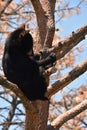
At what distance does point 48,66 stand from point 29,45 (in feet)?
0.94

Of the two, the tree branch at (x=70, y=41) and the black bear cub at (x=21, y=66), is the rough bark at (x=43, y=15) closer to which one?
the tree branch at (x=70, y=41)

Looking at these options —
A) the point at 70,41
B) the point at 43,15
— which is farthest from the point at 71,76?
the point at 43,15

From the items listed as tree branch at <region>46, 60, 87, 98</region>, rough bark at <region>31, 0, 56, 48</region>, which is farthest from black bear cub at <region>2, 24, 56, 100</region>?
rough bark at <region>31, 0, 56, 48</region>

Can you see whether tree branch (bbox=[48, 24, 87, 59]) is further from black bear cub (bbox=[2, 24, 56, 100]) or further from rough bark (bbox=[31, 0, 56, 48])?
rough bark (bbox=[31, 0, 56, 48])

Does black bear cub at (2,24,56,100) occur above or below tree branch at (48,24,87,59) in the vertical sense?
below

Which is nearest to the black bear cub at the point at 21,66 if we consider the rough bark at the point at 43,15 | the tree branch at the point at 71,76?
the tree branch at the point at 71,76

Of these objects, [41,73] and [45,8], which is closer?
[41,73]

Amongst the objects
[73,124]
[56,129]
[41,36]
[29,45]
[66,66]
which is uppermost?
[29,45]

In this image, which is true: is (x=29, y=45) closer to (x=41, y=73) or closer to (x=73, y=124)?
(x=41, y=73)

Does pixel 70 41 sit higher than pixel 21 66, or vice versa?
pixel 70 41

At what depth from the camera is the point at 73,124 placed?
6484mm

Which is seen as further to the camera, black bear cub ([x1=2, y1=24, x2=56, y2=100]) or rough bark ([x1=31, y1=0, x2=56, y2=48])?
rough bark ([x1=31, y1=0, x2=56, y2=48])

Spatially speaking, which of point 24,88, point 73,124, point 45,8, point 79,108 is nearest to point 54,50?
point 24,88

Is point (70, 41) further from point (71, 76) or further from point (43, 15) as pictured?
point (43, 15)
